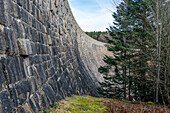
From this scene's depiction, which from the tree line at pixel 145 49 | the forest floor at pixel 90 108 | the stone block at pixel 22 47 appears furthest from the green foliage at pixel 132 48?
the stone block at pixel 22 47

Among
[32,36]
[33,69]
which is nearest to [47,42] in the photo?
[32,36]

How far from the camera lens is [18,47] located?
11.0 ft

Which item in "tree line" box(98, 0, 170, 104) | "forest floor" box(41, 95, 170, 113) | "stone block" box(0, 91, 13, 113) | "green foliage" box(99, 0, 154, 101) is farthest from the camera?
"green foliage" box(99, 0, 154, 101)

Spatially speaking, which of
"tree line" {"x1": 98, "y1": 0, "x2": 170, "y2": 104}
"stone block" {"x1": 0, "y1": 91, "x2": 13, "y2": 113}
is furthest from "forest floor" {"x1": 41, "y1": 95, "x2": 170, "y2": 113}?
"tree line" {"x1": 98, "y1": 0, "x2": 170, "y2": 104}

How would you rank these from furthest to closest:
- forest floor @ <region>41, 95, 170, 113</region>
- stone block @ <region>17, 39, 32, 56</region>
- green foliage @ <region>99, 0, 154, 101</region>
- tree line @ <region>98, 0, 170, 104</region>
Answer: green foliage @ <region>99, 0, 154, 101</region> < tree line @ <region>98, 0, 170, 104</region> < forest floor @ <region>41, 95, 170, 113</region> < stone block @ <region>17, 39, 32, 56</region>

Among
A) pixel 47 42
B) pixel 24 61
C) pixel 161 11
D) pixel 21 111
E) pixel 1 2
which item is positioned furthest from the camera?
pixel 161 11

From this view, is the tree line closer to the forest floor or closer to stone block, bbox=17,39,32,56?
the forest floor

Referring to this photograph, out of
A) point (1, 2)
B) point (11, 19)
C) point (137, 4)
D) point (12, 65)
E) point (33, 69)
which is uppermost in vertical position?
point (137, 4)

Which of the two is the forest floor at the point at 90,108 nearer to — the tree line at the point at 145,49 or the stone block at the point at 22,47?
the stone block at the point at 22,47

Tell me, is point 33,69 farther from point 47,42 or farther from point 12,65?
point 47,42

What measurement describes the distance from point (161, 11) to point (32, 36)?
847 cm

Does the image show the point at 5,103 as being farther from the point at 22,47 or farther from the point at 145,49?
the point at 145,49

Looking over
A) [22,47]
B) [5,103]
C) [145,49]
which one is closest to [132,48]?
[145,49]

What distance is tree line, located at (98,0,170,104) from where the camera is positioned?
9789mm
